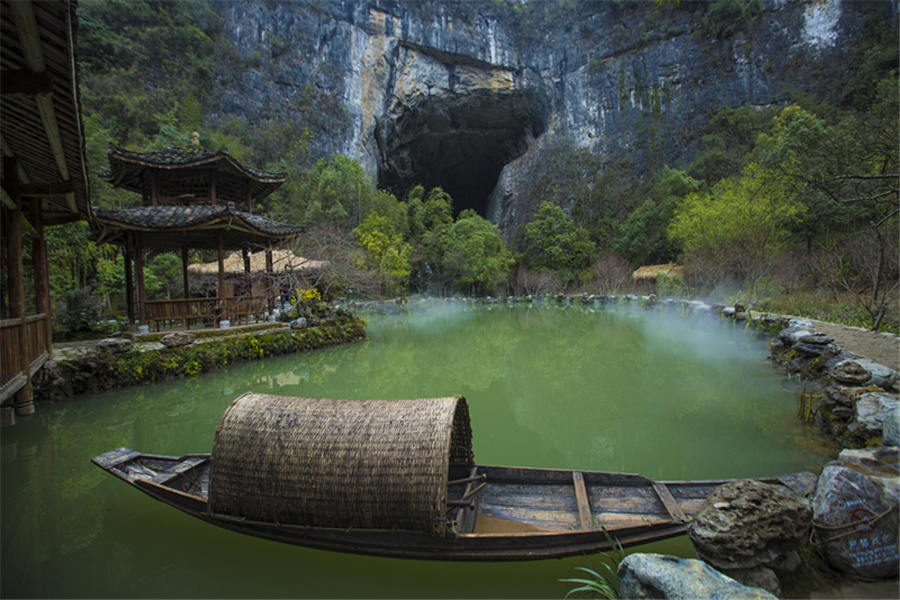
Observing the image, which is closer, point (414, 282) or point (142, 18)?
point (142, 18)

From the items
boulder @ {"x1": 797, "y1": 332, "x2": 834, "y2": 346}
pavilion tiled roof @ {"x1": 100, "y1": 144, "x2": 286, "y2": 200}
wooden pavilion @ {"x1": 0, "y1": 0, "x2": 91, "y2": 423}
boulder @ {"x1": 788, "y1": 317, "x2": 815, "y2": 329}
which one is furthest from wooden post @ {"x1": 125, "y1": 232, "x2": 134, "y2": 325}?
boulder @ {"x1": 788, "y1": 317, "x2": 815, "y2": 329}

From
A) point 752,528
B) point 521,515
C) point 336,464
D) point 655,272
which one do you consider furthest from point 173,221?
point 655,272

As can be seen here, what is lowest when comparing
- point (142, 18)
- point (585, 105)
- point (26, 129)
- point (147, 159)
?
point (26, 129)

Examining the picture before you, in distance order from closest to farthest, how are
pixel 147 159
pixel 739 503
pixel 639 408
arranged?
pixel 739 503, pixel 639 408, pixel 147 159

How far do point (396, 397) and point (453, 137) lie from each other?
3432 centimetres

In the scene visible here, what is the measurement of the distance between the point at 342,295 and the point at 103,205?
9.49 metres

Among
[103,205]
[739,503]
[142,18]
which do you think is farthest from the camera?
[142,18]

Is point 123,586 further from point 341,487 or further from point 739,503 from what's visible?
point 739,503

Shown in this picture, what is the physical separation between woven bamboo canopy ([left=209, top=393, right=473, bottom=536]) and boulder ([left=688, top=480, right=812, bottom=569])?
1.47 metres

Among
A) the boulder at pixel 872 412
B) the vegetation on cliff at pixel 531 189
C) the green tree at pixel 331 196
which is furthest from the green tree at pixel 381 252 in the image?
the boulder at pixel 872 412

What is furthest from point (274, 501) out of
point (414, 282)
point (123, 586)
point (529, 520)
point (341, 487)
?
point (414, 282)

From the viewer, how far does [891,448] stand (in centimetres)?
301

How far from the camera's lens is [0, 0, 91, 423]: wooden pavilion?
273 cm

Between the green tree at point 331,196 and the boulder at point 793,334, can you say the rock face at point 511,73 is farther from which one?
the boulder at point 793,334
